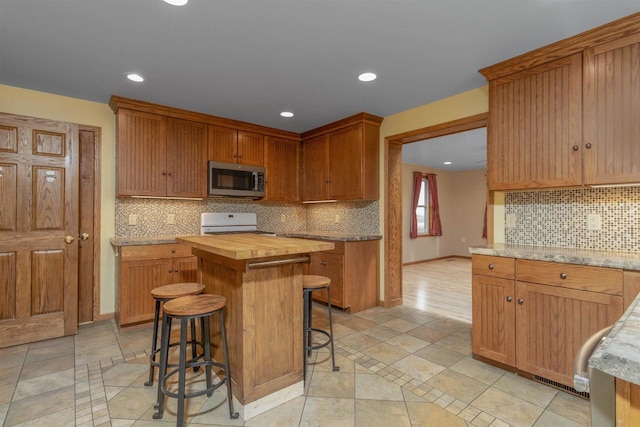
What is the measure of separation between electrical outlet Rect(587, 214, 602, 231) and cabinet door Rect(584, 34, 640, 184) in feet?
1.34

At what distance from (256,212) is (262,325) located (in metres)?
2.98

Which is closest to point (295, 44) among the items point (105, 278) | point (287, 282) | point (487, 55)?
point (487, 55)

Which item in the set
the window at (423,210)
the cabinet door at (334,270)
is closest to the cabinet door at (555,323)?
the cabinet door at (334,270)

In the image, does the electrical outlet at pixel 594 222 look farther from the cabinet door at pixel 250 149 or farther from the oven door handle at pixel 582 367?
the cabinet door at pixel 250 149

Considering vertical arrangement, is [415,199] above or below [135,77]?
below

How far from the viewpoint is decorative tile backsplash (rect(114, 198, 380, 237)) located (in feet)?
12.1

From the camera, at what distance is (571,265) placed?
2.01 meters

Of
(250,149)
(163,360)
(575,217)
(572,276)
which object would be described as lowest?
(163,360)

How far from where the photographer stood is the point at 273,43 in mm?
2254

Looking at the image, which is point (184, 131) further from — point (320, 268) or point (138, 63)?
point (320, 268)

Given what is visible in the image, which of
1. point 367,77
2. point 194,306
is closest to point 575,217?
point 367,77

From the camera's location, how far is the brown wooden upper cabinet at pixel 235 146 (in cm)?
403

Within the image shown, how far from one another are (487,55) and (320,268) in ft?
9.21

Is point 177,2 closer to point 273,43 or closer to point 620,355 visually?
point 273,43
